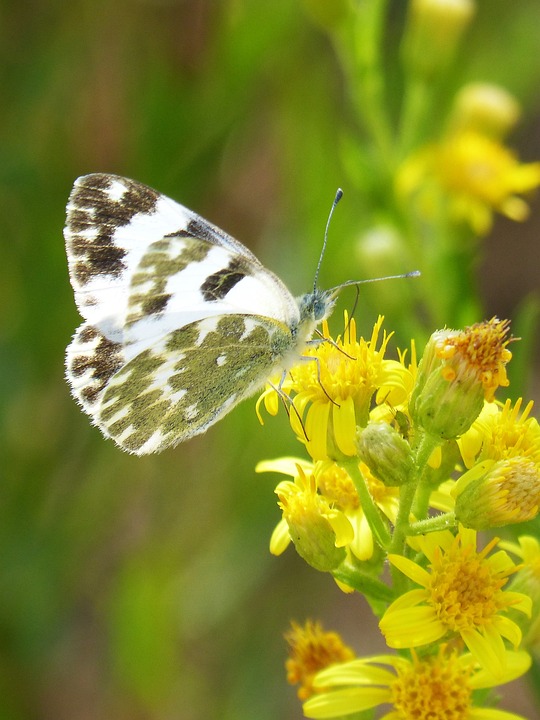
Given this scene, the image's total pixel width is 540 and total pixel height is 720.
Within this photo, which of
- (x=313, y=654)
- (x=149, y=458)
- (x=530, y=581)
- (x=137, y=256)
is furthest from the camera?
(x=149, y=458)

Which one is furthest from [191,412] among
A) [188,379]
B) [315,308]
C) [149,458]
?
[149,458]

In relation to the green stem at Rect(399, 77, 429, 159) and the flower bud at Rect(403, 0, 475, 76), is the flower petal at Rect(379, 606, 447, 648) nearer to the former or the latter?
the green stem at Rect(399, 77, 429, 159)

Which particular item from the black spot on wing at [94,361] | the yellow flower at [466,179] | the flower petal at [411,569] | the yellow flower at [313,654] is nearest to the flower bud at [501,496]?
the flower petal at [411,569]


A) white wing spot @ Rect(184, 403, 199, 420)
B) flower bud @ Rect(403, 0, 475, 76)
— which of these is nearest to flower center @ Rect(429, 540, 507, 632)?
white wing spot @ Rect(184, 403, 199, 420)

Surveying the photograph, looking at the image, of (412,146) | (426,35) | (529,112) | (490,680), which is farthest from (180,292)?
(529,112)

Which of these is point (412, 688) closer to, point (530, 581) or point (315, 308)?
point (530, 581)

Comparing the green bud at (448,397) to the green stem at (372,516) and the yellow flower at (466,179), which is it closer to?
the green stem at (372,516)

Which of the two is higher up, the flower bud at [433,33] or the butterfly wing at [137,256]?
the flower bud at [433,33]
